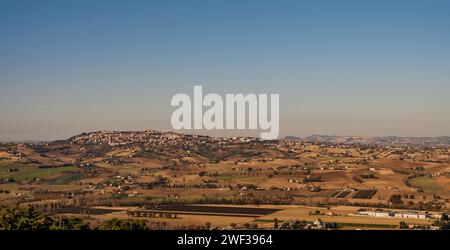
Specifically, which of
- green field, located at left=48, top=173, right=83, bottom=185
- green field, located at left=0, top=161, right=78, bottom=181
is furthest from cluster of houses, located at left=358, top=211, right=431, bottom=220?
green field, located at left=0, top=161, right=78, bottom=181

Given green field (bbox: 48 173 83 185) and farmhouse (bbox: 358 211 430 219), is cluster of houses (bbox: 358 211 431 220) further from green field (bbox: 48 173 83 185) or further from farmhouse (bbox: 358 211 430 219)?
green field (bbox: 48 173 83 185)

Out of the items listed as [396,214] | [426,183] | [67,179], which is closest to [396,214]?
[396,214]

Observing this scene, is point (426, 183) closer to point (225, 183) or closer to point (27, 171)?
point (225, 183)

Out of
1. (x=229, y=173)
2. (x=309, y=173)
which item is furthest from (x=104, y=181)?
(x=309, y=173)

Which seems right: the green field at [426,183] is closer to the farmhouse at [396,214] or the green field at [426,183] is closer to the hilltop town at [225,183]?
the hilltop town at [225,183]

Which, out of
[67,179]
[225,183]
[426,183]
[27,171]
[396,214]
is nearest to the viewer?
[396,214]

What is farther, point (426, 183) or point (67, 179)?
point (67, 179)
